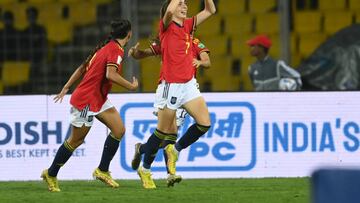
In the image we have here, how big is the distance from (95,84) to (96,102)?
0.60 ft

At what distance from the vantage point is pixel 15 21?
1580 cm

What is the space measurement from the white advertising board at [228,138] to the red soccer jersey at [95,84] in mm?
2464

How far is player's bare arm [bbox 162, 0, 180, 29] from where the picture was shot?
8758 millimetres

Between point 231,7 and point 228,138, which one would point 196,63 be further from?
point 231,7

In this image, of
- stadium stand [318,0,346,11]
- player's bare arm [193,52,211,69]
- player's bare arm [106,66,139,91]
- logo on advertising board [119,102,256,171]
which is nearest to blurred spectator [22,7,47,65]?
logo on advertising board [119,102,256,171]

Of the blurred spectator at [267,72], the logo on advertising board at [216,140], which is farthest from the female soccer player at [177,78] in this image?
the blurred spectator at [267,72]

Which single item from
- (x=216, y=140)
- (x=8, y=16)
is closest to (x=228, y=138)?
(x=216, y=140)

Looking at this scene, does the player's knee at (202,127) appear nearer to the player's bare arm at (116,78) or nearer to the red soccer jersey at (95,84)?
the player's bare arm at (116,78)

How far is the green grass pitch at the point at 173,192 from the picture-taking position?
8172 millimetres

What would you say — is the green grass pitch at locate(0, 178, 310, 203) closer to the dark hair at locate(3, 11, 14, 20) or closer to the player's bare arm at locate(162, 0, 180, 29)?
the player's bare arm at locate(162, 0, 180, 29)

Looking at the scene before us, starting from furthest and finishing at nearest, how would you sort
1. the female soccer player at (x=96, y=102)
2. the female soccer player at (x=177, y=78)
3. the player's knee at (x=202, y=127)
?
1. the female soccer player at (x=96, y=102)
2. the player's knee at (x=202, y=127)
3. the female soccer player at (x=177, y=78)

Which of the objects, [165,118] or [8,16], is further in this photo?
[8,16]

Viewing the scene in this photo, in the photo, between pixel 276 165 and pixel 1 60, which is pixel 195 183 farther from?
pixel 1 60

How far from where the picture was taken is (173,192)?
895 cm
